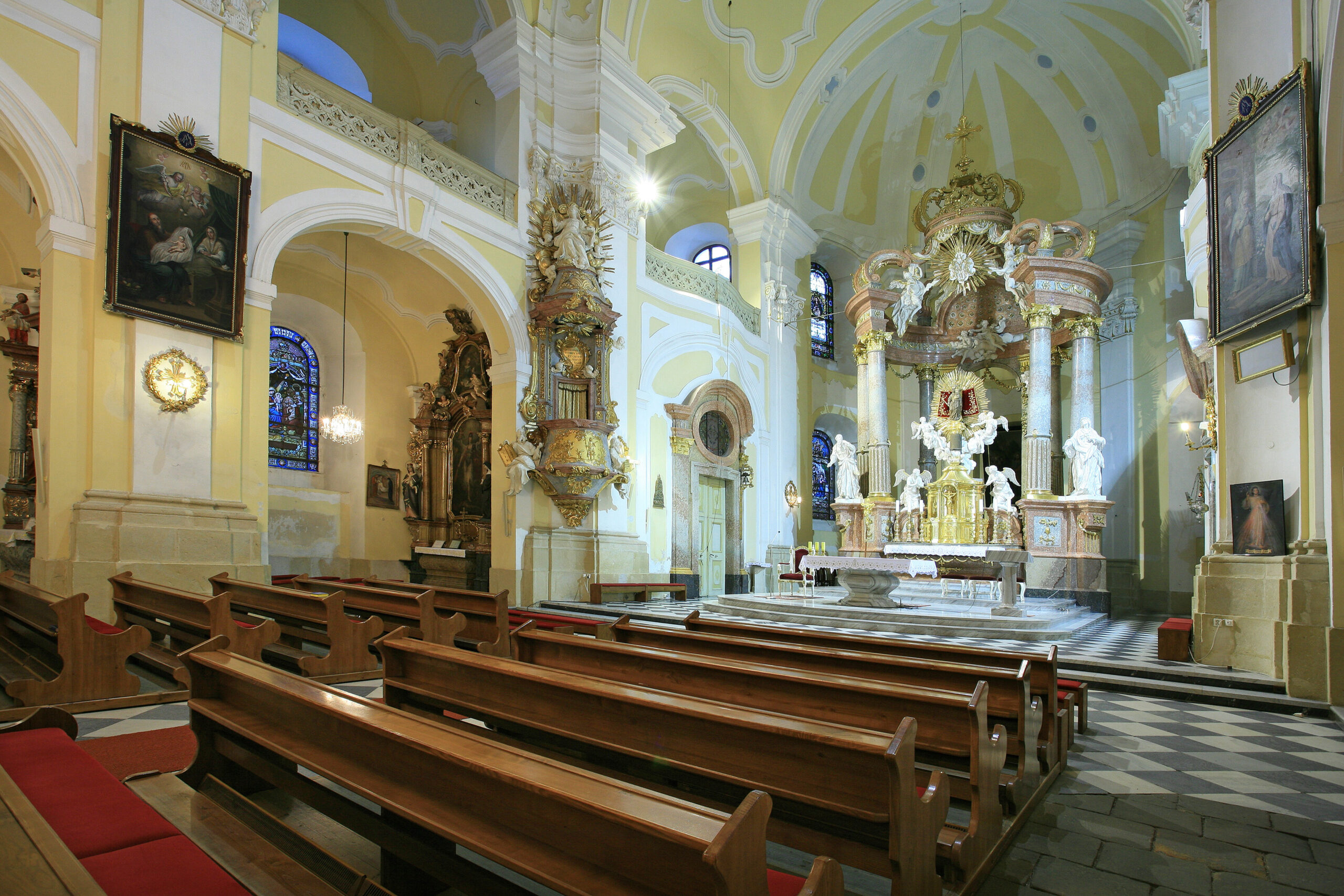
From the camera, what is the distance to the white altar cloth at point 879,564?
347 inches

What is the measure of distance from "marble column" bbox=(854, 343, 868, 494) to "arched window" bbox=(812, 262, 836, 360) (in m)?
3.31

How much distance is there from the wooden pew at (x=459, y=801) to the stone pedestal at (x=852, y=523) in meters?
12.2

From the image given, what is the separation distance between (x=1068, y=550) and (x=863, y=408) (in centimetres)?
420

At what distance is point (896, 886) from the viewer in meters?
1.84

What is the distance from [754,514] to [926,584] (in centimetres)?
340

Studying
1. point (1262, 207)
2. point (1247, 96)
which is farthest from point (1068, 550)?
point (1247, 96)

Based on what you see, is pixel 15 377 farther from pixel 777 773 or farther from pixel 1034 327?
pixel 1034 327

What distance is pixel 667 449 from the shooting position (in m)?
13.0

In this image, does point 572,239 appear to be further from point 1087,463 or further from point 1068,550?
point 1068,550

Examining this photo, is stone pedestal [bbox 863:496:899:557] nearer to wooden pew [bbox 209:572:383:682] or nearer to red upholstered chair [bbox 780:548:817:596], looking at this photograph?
red upholstered chair [bbox 780:548:817:596]

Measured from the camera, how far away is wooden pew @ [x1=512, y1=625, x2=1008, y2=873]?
233 cm

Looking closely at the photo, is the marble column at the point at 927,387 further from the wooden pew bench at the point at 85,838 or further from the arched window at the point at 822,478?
the wooden pew bench at the point at 85,838

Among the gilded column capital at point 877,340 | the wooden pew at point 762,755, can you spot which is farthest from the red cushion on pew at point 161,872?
the gilded column capital at point 877,340

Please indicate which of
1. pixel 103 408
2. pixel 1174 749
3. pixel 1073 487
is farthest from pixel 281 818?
pixel 1073 487
